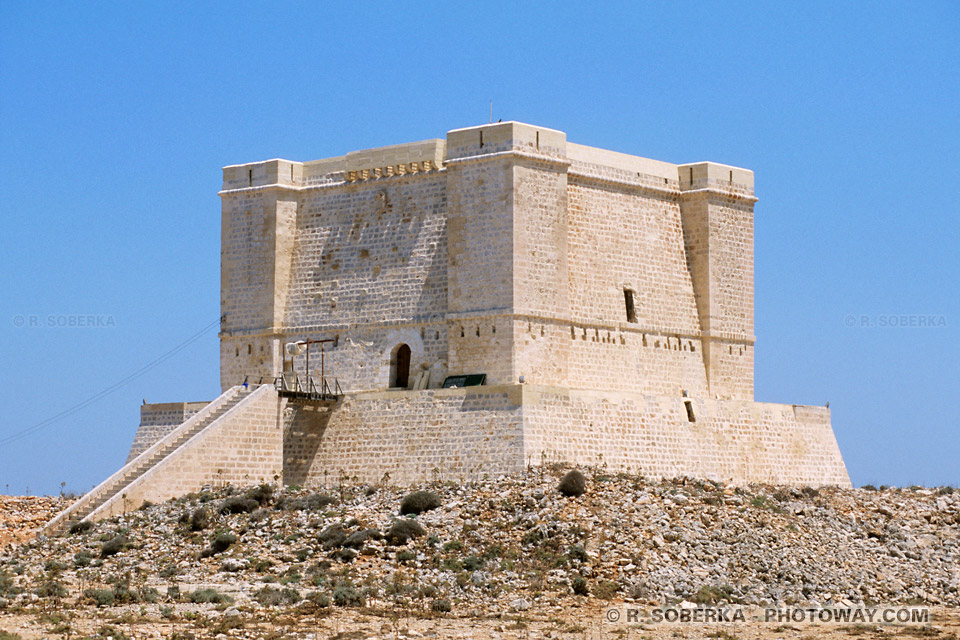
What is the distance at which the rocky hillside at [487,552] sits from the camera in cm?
2728

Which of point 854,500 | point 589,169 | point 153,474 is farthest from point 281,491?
point 854,500

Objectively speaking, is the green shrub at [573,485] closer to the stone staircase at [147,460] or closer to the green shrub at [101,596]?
the stone staircase at [147,460]

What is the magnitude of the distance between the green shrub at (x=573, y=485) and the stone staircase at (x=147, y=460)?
8.39 m

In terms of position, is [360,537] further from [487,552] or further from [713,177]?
[713,177]

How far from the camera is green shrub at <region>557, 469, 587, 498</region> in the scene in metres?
31.1

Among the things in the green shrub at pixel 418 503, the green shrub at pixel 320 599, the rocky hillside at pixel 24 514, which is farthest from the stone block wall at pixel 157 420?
the green shrub at pixel 320 599

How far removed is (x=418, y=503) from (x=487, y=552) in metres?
2.69

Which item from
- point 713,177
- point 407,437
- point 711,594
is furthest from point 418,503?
point 713,177

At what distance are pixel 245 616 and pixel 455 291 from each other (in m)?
11.6

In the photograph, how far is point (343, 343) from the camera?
37438 mm

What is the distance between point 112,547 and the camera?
3134 centimetres

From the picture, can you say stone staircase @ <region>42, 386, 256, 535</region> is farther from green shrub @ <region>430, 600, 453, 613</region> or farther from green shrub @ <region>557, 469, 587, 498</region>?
green shrub @ <region>430, 600, 453, 613</region>

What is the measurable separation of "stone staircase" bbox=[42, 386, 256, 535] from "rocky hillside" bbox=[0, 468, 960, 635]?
0.92m

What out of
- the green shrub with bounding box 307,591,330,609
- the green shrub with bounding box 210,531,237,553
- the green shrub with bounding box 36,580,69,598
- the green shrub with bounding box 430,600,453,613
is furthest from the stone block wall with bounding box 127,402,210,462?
the green shrub with bounding box 430,600,453,613
